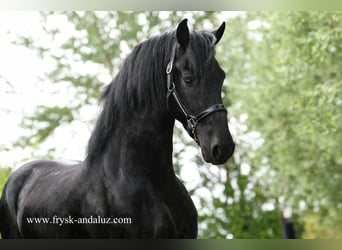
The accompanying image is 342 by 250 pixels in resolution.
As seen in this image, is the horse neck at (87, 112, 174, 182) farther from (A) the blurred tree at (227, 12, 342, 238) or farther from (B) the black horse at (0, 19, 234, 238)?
(A) the blurred tree at (227, 12, 342, 238)

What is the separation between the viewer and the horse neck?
138 inches

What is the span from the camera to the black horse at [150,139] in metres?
3.39

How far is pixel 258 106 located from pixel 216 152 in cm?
836

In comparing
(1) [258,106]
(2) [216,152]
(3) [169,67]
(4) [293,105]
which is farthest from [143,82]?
(1) [258,106]

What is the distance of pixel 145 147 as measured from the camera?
3.52 m

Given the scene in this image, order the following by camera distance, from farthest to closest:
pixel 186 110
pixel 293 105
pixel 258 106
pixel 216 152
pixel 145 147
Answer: pixel 258 106 < pixel 293 105 < pixel 145 147 < pixel 186 110 < pixel 216 152

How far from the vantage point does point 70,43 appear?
→ 9648 mm

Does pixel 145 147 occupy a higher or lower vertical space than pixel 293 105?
higher

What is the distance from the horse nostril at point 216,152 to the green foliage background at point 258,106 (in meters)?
4.69

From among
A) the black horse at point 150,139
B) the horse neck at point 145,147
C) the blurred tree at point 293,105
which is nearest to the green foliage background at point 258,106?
the blurred tree at point 293,105

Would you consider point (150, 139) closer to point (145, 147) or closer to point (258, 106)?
point (145, 147)

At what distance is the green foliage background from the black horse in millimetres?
4383

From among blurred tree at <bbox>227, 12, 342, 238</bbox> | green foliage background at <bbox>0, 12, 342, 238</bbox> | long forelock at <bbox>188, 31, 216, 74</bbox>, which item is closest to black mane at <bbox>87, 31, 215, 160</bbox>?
long forelock at <bbox>188, 31, 216, 74</bbox>
